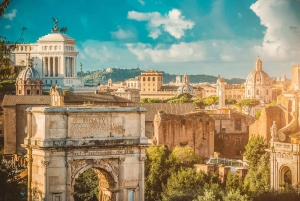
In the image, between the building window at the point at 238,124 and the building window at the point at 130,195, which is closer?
the building window at the point at 130,195

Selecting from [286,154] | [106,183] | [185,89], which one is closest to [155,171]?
[286,154]

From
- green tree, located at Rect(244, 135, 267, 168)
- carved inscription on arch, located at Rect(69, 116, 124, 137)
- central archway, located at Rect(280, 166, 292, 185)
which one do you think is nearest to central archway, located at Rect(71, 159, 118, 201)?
carved inscription on arch, located at Rect(69, 116, 124, 137)

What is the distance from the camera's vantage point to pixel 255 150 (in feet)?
163

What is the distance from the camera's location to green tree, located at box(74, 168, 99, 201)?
40.6m

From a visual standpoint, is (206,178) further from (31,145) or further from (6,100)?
(6,100)

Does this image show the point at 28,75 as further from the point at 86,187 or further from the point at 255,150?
the point at 86,187

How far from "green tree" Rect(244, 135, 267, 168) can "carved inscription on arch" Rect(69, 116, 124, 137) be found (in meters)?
17.7

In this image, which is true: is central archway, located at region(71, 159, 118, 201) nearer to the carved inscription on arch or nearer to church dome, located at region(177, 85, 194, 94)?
the carved inscription on arch

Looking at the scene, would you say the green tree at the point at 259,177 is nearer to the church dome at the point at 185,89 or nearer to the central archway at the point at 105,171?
the central archway at the point at 105,171

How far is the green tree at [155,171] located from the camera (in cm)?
4138

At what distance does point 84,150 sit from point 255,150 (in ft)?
69.6

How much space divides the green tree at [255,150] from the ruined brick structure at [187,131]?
5941mm

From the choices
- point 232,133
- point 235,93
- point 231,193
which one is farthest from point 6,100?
point 235,93

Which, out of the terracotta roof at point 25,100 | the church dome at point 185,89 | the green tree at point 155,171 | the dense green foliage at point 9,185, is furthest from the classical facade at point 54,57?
the dense green foliage at point 9,185
